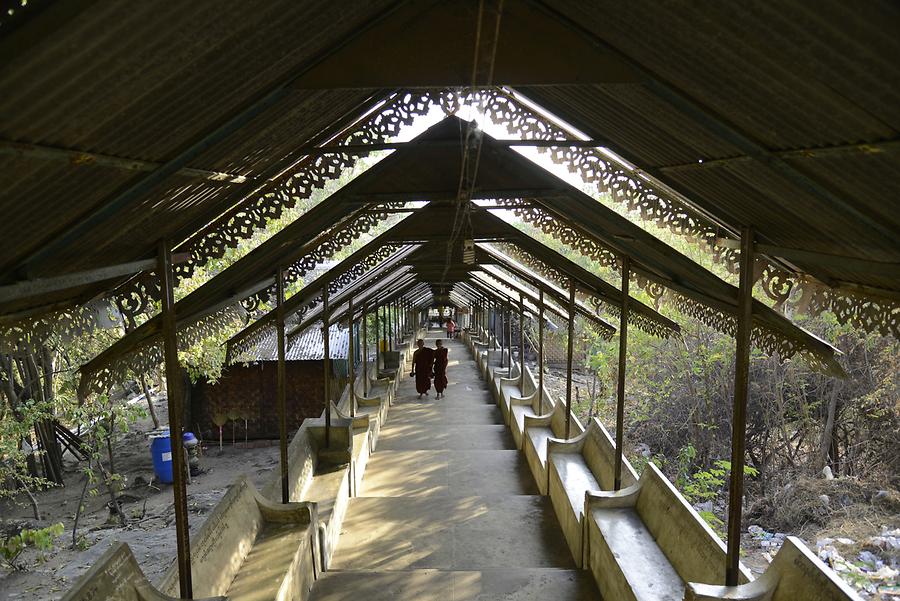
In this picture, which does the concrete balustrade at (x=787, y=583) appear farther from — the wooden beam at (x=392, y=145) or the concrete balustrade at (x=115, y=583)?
the concrete balustrade at (x=115, y=583)

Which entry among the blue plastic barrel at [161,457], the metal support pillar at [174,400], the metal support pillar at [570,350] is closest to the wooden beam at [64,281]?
the metal support pillar at [174,400]

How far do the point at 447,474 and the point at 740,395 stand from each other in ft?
20.2

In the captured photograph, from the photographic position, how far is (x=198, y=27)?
1985mm

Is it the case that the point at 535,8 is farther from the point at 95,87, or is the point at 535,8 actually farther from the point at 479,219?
the point at 479,219

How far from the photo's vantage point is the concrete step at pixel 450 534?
20.9 feet

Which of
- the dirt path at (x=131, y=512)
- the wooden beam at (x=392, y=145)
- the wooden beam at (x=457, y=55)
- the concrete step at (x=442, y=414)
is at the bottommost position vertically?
the dirt path at (x=131, y=512)

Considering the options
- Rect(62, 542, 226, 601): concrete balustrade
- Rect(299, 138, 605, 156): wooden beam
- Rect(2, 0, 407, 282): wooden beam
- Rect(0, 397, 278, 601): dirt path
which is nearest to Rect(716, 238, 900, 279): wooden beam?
Answer: Rect(299, 138, 605, 156): wooden beam

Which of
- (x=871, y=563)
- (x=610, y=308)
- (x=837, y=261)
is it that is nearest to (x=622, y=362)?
(x=610, y=308)

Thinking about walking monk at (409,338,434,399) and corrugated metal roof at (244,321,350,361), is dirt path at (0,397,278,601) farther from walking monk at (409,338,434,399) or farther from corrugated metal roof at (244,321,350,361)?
walking monk at (409,338,434,399)

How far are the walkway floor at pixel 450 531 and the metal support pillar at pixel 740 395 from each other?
6.39 ft

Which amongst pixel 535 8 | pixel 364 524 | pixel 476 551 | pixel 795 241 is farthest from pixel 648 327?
pixel 535 8

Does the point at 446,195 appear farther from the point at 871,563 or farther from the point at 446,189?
the point at 871,563

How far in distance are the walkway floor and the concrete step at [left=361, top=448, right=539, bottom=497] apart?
0.05 feet

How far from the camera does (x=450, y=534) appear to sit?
6.93 metres
